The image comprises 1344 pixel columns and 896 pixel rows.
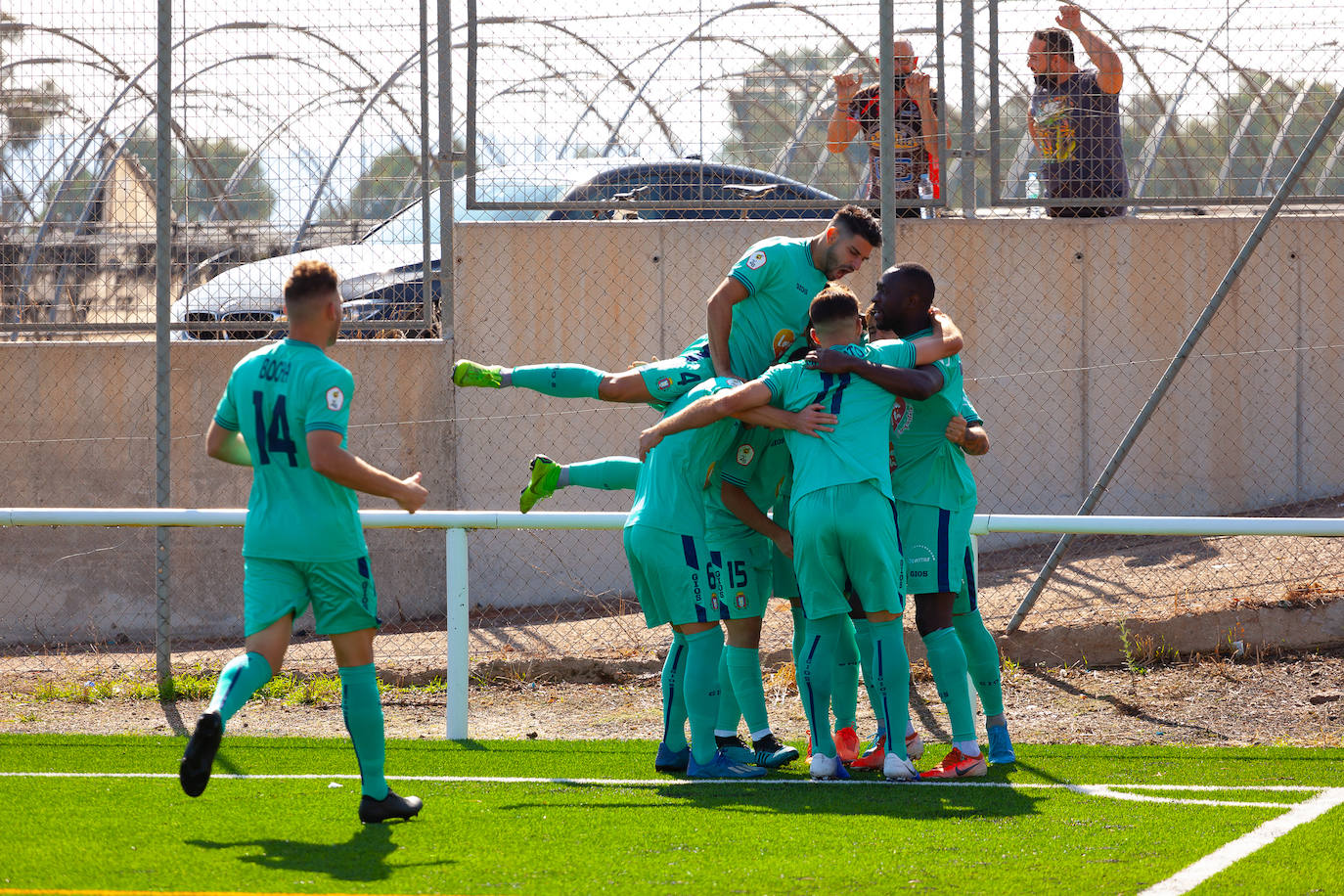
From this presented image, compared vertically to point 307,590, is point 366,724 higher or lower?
lower

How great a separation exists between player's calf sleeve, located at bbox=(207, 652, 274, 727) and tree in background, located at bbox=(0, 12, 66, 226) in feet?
20.9

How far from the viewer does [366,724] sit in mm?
4203

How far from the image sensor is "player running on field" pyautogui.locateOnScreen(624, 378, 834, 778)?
4.97m

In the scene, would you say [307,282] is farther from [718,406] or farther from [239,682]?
[718,406]

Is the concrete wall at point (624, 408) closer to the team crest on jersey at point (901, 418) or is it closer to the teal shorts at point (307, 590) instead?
the team crest on jersey at point (901, 418)

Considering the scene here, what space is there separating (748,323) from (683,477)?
81 cm

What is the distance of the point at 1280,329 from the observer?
940cm

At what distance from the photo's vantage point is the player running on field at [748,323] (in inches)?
208

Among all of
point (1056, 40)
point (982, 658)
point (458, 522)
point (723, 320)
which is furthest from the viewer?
point (1056, 40)

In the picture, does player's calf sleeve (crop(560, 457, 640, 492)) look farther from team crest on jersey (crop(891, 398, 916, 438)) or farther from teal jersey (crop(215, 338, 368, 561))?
teal jersey (crop(215, 338, 368, 561))

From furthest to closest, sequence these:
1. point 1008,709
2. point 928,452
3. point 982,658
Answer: point 1008,709
point 982,658
point 928,452

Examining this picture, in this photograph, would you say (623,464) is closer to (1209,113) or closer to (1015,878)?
(1015,878)

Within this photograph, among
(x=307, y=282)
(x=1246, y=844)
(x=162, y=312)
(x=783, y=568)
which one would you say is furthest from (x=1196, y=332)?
(x=162, y=312)

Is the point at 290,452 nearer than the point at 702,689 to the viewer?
Yes
